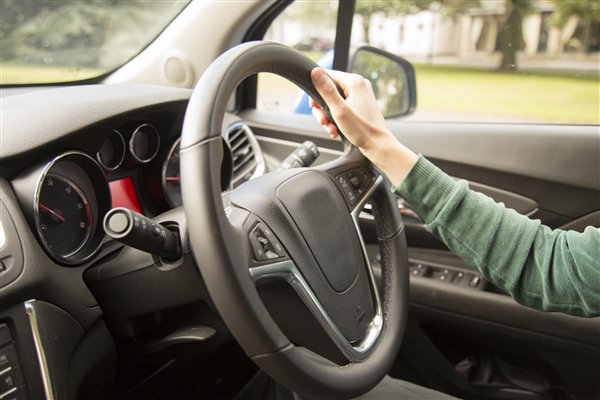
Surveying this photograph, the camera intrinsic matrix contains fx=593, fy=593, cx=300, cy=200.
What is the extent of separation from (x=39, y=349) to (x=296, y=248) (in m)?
0.50

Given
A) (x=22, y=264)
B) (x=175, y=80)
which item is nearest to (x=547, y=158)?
(x=175, y=80)

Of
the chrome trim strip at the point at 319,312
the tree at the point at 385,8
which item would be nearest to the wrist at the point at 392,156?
the chrome trim strip at the point at 319,312

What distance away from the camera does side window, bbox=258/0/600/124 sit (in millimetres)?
2123

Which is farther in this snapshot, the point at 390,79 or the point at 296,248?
the point at 390,79

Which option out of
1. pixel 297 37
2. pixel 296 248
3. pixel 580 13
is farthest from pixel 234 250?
pixel 580 13

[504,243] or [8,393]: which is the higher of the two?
[504,243]

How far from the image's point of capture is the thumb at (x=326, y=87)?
1.06 meters

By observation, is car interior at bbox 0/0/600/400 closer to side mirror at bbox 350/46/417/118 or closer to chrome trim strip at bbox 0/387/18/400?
chrome trim strip at bbox 0/387/18/400

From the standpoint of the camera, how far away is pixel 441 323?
6.05 feet

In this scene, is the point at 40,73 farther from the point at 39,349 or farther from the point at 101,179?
the point at 39,349

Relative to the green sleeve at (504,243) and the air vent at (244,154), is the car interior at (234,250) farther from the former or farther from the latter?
the green sleeve at (504,243)

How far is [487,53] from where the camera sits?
95.2 inches

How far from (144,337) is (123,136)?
49 centimetres

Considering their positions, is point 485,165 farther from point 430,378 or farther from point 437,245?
point 430,378
